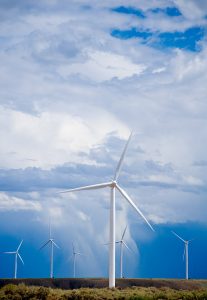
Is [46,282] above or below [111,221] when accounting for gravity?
below

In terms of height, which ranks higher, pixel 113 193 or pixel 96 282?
A: pixel 113 193

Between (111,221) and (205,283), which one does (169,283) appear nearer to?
(205,283)

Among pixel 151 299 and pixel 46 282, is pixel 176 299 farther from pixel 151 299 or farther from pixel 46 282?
pixel 46 282

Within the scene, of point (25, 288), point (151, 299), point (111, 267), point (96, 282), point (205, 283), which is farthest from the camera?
point (205, 283)

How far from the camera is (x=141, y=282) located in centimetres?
12619

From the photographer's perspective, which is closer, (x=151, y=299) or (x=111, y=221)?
(x=151, y=299)

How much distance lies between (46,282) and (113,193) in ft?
158

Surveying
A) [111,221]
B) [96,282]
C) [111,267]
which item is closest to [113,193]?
[111,221]

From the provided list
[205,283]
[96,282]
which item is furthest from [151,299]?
[205,283]

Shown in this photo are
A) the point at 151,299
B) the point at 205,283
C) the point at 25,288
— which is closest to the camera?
the point at 151,299

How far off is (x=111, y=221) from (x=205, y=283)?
189 feet

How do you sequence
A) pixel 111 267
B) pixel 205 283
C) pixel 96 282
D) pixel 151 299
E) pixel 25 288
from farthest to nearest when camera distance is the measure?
pixel 205 283 < pixel 96 282 < pixel 111 267 < pixel 25 288 < pixel 151 299

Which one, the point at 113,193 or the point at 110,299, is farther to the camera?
the point at 113,193

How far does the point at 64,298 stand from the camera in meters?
69.3
